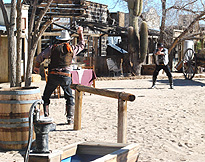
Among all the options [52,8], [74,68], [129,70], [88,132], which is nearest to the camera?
[88,132]

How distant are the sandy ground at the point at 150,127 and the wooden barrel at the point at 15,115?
0.68 ft

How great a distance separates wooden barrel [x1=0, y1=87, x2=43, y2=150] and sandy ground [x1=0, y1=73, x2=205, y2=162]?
0.21 meters

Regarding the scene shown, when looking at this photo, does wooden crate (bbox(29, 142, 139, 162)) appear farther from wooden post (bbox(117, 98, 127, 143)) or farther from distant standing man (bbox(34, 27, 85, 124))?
distant standing man (bbox(34, 27, 85, 124))

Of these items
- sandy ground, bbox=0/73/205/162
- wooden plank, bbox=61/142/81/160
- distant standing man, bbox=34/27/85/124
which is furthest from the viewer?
distant standing man, bbox=34/27/85/124

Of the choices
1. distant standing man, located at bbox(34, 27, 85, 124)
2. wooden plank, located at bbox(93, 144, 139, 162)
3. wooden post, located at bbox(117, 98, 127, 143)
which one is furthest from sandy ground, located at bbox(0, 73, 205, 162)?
wooden plank, located at bbox(93, 144, 139, 162)

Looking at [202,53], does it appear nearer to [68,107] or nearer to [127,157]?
[68,107]

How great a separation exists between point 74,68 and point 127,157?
22.9 ft

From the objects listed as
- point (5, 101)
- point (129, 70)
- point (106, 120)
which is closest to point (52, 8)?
point (129, 70)

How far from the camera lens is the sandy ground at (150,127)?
551 cm

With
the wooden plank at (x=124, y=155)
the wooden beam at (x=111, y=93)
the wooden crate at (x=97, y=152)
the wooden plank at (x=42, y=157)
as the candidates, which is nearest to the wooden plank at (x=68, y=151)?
the wooden crate at (x=97, y=152)

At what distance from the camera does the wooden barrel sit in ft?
17.2

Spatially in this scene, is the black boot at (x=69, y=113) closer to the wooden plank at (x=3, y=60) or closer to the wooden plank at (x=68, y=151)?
the wooden plank at (x=68, y=151)

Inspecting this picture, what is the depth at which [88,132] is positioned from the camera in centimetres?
674

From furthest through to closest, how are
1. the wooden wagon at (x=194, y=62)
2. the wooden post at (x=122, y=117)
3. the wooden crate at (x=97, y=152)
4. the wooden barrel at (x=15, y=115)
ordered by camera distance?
the wooden wagon at (x=194, y=62), the wooden barrel at (x=15, y=115), the wooden post at (x=122, y=117), the wooden crate at (x=97, y=152)
